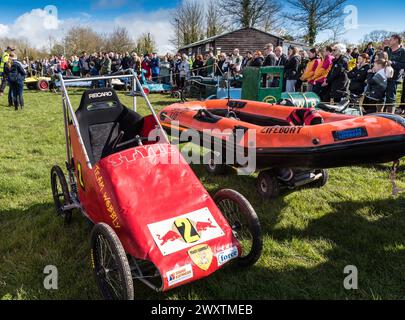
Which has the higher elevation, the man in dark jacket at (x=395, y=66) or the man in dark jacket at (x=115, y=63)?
the man in dark jacket at (x=115, y=63)

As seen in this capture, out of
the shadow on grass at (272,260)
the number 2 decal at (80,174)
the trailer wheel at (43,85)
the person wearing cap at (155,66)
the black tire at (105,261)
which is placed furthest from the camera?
the person wearing cap at (155,66)

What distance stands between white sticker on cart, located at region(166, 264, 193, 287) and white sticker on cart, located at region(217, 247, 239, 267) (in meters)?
0.26

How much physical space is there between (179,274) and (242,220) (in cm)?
Result: 114

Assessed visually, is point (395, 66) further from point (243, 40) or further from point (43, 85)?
point (243, 40)

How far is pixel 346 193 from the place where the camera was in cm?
491

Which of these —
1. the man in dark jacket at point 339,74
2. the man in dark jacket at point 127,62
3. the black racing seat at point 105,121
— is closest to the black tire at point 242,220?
the black racing seat at point 105,121

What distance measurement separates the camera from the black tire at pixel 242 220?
9.95 feet

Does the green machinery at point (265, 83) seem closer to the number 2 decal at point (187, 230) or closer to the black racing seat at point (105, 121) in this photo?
the black racing seat at point (105, 121)

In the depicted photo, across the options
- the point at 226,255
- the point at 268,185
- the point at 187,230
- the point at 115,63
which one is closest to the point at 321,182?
the point at 268,185

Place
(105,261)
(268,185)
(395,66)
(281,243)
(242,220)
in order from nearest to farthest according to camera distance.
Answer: (105,261)
(242,220)
(281,243)
(268,185)
(395,66)

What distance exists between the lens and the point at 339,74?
9234mm

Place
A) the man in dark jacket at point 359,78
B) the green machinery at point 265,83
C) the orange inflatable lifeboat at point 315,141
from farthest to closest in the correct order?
the man in dark jacket at point 359,78, the green machinery at point 265,83, the orange inflatable lifeboat at point 315,141

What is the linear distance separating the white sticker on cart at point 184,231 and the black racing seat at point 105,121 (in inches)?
63.4
